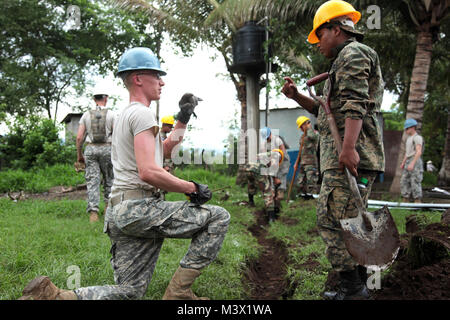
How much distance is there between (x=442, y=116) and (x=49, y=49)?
20162 mm

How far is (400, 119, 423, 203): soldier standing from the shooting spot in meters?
8.52

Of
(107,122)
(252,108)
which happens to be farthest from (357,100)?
(252,108)

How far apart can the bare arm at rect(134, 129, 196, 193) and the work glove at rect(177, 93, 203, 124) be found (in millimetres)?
645

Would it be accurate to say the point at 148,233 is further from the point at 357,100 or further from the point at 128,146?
the point at 357,100

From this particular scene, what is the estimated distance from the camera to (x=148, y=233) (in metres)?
2.72

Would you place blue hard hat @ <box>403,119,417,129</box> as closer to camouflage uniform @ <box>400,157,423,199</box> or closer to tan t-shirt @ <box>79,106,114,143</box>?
camouflage uniform @ <box>400,157,423,199</box>

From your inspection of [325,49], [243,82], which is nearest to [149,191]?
[325,49]

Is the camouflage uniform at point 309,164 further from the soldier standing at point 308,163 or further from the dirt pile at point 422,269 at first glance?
the dirt pile at point 422,269

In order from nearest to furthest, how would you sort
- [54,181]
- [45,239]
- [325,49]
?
[325,49] → [45,239] → [54,181]

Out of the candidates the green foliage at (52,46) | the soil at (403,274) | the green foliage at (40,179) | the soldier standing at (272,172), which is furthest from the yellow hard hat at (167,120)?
the green foliage at (52,46)

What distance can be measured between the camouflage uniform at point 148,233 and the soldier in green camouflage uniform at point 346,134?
91 cm
